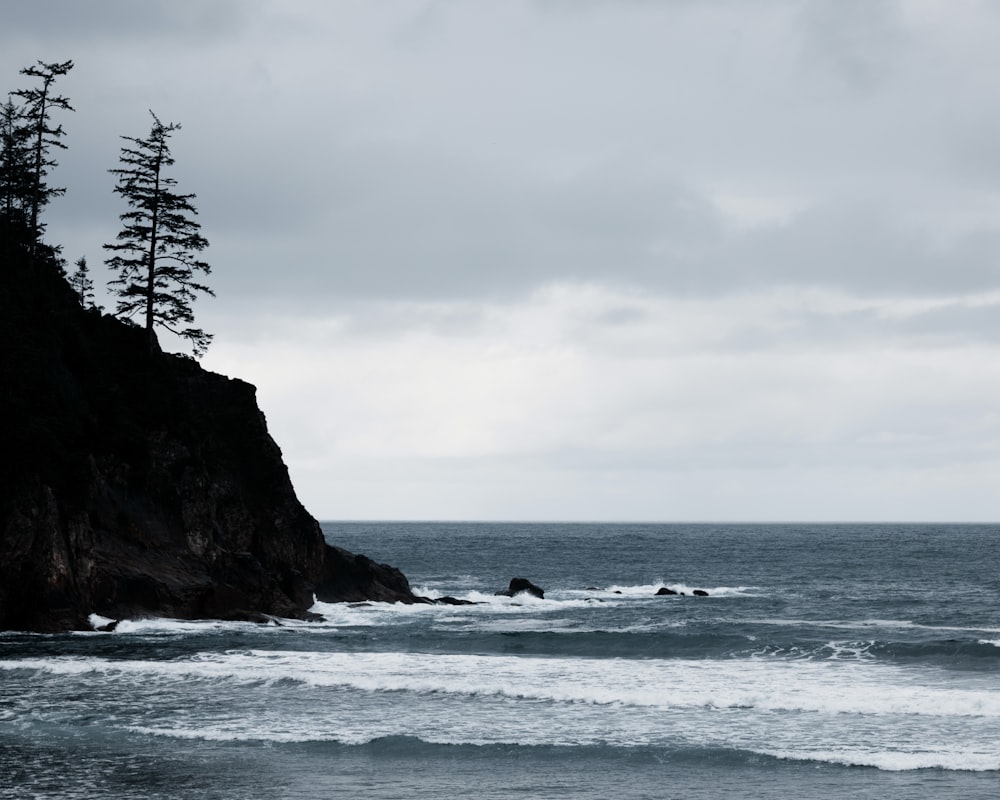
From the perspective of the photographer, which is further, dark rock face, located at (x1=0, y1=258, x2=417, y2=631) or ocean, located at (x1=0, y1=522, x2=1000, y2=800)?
dark rock face, located at (x1=0, y1=258, x2=417, y2=631)

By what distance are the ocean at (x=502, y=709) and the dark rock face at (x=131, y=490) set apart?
2362mm

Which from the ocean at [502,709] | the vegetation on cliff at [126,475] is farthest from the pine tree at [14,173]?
the ocean at [502,709]

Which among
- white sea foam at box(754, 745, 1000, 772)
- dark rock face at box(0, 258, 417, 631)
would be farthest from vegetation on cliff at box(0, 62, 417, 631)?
white sea foam at box(754, 745, 1000, 772)

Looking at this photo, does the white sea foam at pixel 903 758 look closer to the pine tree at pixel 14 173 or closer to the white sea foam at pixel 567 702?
the white sea foam at pixel 567 702

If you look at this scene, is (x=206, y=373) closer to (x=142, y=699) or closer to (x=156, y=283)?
(x=156, y=283)

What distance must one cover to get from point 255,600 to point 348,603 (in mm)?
9182

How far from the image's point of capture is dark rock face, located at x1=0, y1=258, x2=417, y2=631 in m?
42.0

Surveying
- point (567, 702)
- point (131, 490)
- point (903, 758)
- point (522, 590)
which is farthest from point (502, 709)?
point (522, 590)

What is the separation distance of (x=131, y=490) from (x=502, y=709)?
25584 millimetres

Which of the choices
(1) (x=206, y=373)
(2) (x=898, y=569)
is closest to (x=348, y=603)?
(1) (x=206, y=373)

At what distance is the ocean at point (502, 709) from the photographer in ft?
71.8

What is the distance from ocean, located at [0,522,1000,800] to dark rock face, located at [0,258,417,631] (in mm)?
2362

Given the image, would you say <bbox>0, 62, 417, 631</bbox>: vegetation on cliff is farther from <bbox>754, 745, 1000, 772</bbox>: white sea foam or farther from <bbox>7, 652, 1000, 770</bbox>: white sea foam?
<bbox>754, 745, 1000, 772</bbox>: white sea foam

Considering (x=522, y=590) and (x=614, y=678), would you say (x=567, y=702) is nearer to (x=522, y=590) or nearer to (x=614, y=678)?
(x=614, y=678)
